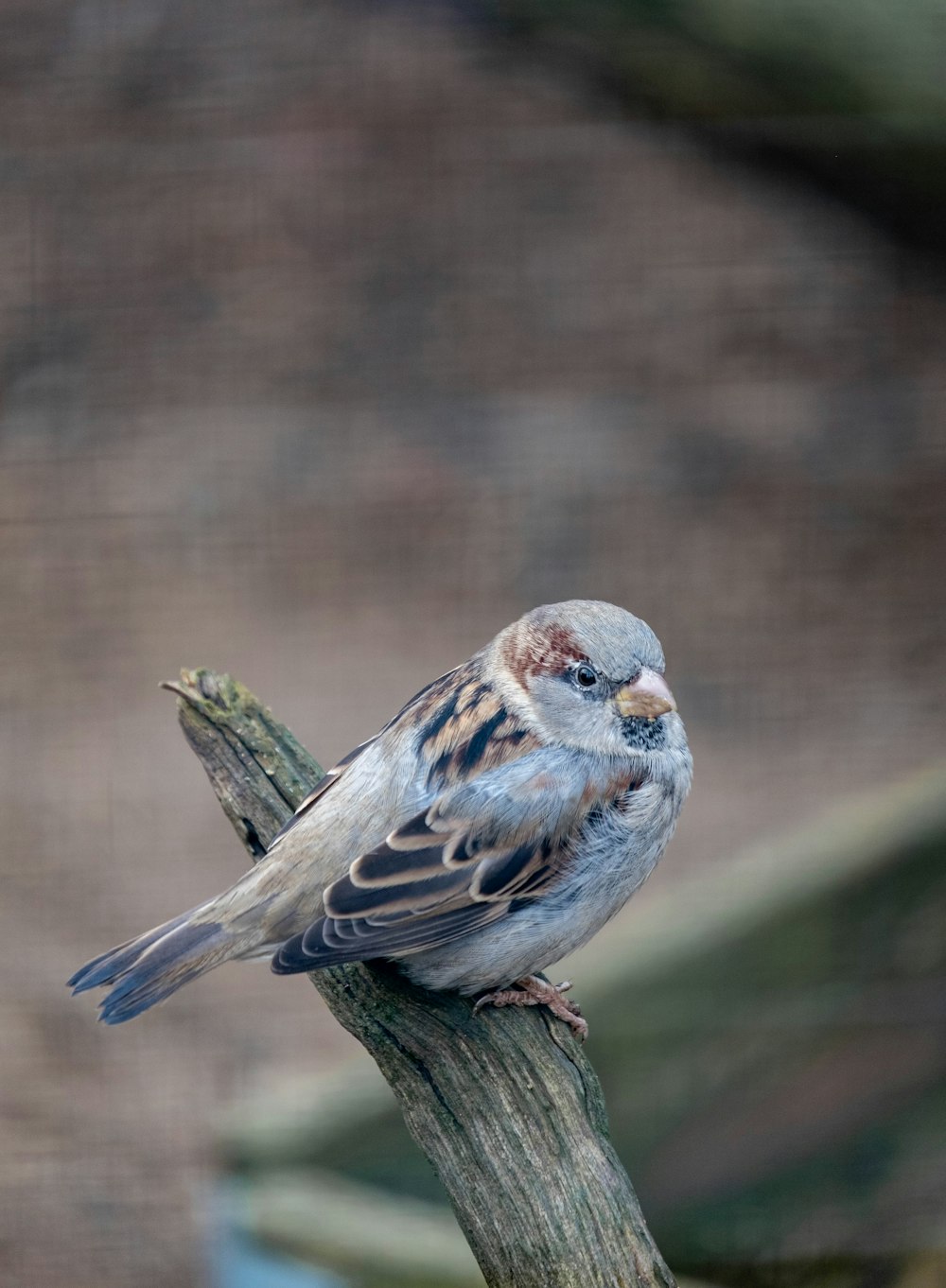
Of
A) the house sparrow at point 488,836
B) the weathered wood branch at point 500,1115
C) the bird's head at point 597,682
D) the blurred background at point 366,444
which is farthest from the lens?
the blurred background at point 366,444

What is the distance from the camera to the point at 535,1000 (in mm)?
1749

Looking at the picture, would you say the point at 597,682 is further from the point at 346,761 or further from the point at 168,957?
the point at 168,957

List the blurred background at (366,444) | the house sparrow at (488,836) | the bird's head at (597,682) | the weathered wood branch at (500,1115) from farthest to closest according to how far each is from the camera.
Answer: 1. the blurred background at (366,444)
2. the bird's head at (597,682)
3. the house sparrow at (488,836)
4. the weathered wood branch at (500,1115)

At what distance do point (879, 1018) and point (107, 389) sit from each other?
7.12ft

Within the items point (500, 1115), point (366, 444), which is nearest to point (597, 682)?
point (500, 1115)

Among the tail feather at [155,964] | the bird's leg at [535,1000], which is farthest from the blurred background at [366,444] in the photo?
the tail feather at [155,964]

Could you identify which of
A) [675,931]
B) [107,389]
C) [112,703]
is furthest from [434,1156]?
[107,389]

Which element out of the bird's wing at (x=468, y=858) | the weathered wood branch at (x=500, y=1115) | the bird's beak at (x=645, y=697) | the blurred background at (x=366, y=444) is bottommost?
the weathered wood branch at (x=500, y=1115)

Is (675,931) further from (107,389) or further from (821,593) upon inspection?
(107,389)

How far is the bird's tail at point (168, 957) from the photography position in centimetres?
156

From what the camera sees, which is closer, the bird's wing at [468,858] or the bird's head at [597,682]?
the bird's wing at [468,858]

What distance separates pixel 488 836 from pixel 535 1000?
250 mm

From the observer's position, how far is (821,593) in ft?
10.3

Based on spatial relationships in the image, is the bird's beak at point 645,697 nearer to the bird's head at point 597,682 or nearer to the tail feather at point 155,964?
the bird's head at point 597,682
